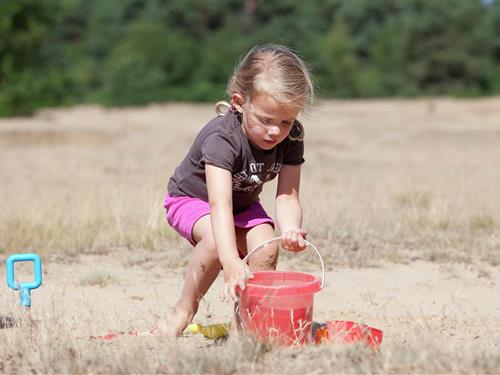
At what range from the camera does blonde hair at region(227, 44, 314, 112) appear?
117 inches

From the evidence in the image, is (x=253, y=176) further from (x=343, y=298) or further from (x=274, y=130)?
(x=343, y=298)

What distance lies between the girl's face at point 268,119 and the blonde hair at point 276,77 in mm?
27

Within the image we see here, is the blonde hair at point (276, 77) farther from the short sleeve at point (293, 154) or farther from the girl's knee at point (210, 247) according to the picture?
the girl's knee at point (210, 247)

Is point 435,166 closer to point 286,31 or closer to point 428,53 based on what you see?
point 428,53

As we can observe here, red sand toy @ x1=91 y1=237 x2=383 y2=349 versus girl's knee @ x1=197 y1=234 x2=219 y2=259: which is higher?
girl's knee @ x1=197 y1=234 x2=219 y2=259

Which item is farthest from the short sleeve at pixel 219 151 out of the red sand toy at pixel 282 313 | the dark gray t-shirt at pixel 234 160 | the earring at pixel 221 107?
the red sand toy at pixel 282 313

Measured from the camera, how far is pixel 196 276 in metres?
3.17

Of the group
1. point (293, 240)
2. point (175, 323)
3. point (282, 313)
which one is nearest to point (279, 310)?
point (282, 313)

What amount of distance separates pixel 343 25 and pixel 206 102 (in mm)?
14549

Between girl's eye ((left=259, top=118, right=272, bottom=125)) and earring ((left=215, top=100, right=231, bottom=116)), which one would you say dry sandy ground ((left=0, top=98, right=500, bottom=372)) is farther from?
earring ((left=215, top=100, right=231, bottom=116))

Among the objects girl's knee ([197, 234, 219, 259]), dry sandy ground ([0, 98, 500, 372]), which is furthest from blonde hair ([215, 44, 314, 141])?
girl's knee ([197, 234, 219, 259])

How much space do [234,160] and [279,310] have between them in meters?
0.68

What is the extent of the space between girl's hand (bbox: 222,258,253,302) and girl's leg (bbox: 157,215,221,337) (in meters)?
0.27

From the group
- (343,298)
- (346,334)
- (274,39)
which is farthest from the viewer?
(274,39)
